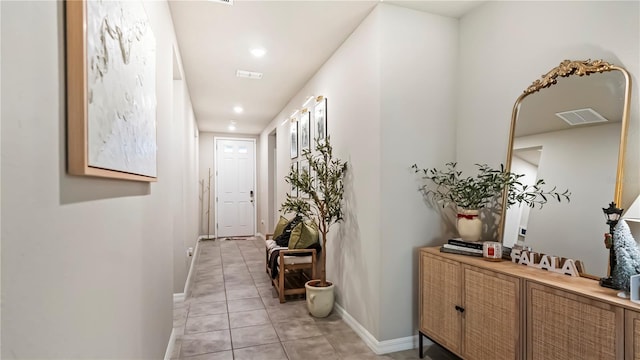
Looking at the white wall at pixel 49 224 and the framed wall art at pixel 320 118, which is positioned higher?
the framed wall art at pixel 320 118

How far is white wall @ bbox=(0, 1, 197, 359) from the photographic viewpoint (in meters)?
0.57

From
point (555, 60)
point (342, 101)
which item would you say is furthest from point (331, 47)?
point (555, 60)

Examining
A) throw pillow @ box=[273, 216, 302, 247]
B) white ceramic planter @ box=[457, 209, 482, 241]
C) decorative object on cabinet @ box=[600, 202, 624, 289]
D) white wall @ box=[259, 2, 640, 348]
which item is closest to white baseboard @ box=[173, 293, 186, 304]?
throw pillow @ box=[273, 216, 302, 247]

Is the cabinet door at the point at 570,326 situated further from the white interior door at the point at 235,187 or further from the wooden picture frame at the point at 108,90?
the white interior door at the point at 235,187

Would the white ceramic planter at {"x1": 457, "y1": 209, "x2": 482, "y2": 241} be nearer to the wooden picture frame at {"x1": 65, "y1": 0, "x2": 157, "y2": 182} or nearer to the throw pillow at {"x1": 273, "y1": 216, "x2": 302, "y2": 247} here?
the wooden picture frame at {"x1": 65, "y1": 0, "x2": 157, "y2": 182}

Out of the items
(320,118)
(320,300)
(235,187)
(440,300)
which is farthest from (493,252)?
(235,187)

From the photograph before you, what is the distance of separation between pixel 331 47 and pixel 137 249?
8.53 ft

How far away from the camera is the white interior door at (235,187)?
7.92 meters

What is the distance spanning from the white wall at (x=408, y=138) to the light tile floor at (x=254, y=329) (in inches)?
17.1

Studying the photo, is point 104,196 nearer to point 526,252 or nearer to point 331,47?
point 526,252

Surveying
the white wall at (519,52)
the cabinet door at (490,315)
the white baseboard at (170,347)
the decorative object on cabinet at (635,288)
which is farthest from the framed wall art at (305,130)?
the decorative object on cabinet at (635,288)

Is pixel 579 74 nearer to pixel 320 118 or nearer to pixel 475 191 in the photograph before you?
pixel 475 191

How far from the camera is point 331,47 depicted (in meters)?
3.23

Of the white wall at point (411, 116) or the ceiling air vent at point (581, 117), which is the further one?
the white wall at point (411, 116)
